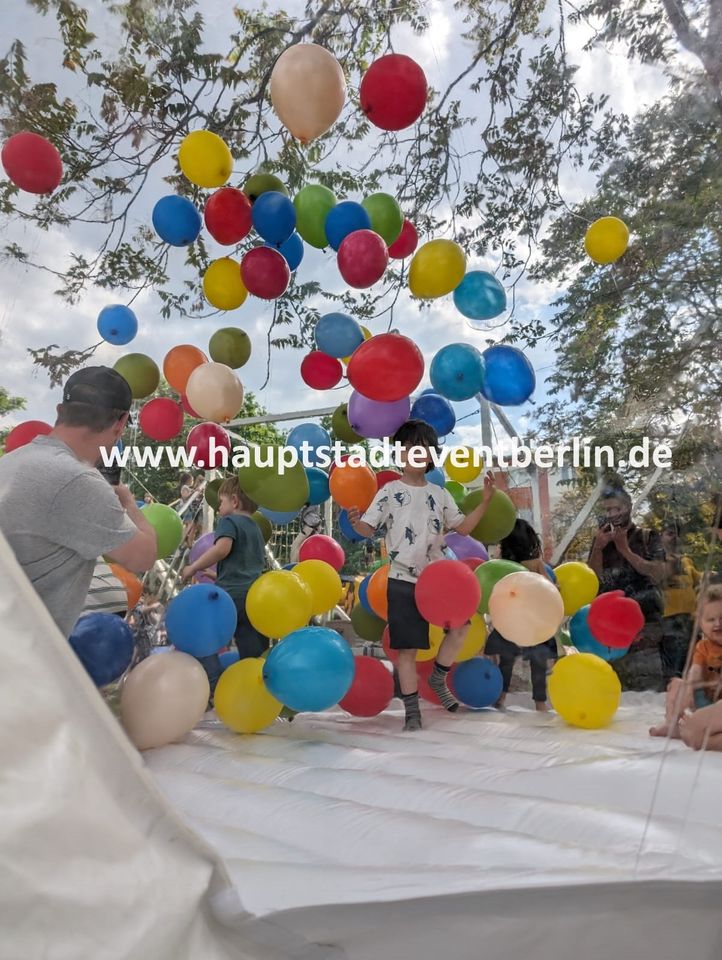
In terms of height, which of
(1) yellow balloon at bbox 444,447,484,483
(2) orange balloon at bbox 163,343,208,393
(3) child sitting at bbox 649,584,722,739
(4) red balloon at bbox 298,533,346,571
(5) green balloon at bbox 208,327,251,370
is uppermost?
(5) green balloon at bbox 208,327,251,370

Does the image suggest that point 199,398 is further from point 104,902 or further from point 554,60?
point 104,902

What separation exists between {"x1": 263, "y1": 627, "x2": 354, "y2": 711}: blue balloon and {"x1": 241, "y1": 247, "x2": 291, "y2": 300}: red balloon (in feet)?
5.10

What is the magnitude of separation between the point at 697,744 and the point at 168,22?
2.94m

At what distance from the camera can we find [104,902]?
2.20ft

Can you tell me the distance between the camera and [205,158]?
2781 millimetres

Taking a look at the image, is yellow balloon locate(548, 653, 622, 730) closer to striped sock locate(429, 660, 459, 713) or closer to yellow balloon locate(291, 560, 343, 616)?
striped sock locate(429, 660, 459, 713)

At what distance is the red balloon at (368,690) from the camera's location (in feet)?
8.23

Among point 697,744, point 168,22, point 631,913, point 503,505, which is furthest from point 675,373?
point 168,22

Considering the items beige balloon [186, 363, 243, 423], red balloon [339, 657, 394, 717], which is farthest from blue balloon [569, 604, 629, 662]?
beige balloon [186, 363, 243, 423]

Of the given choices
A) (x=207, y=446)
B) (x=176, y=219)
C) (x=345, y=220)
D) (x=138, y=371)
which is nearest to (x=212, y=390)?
(x=207, y=446)

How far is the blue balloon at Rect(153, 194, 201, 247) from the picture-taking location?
9.63 ft

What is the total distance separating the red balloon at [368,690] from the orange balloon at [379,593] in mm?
220

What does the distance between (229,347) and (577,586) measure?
6.01 ft

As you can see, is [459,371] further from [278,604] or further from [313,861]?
[313,861]
